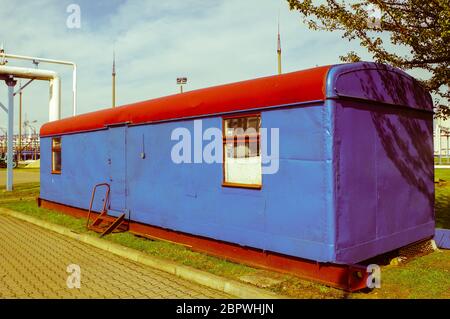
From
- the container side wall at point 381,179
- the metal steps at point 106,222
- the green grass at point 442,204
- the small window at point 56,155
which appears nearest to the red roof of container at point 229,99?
the container side wall at point 381,179

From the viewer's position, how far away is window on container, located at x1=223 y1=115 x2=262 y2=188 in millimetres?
5961

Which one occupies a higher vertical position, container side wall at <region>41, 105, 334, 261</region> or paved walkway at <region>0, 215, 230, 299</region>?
container side wall at <region>41, 105, 334, 261</region>

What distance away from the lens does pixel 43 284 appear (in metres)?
5.52

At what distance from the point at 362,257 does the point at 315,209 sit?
3.16 feet

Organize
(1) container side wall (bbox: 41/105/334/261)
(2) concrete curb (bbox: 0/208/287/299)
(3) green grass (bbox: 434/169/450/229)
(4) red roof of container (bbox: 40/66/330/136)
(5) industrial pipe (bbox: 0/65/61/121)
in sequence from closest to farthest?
(2) concrete curb (bbox: 0/208/287/299)
(1) container side wall (bbox: 41/105/334/261)
(4) red roof of container (bbox: 40/66/330/136)
(3) green grass (bbox: 434/169/450/229)
(5) industrial pipe (bbox: 0/65/61/121)

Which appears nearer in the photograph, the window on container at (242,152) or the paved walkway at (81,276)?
the paved walkway at (81,276)

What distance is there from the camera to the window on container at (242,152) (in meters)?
5.96

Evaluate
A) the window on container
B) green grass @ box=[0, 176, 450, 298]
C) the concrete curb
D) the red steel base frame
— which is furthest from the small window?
the window on container

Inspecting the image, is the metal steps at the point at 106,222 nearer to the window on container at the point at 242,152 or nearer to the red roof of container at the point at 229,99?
the red roof of container at the point at 229,99

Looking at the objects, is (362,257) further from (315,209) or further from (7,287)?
(7,287)

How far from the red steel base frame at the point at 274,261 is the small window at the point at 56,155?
5.05m

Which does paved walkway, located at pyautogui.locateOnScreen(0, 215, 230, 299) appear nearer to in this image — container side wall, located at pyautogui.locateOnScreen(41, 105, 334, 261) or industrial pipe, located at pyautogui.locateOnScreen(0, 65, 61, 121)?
container side wall, located at pyautogui.locateOnScreen(41, 105, 334, 261)

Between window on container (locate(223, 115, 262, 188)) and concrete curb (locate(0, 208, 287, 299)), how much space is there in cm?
145

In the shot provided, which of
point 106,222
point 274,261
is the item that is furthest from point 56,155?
point 274,261
